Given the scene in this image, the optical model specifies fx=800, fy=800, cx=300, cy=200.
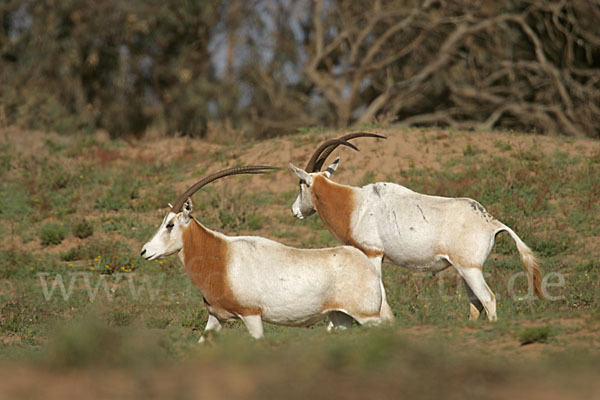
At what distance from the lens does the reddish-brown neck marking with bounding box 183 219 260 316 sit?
26.6 ft

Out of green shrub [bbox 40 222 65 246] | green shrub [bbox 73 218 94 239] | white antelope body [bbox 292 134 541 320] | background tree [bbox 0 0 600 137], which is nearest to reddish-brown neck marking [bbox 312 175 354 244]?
white antelope body [bbox 292 134 541 320]

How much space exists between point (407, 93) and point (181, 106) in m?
9.42

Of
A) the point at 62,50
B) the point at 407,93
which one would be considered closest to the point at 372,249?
the point at 407,93

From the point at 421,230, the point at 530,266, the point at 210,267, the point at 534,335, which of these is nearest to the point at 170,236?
the point at 210,267

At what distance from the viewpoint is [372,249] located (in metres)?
9.48

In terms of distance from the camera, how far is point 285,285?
8.05 m

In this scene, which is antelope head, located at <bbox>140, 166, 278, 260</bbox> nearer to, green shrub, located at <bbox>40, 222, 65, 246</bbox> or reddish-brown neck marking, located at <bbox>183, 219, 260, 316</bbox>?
reddish-brown neck marking, located at <bbox>183, 219, 260, 316</bbox>

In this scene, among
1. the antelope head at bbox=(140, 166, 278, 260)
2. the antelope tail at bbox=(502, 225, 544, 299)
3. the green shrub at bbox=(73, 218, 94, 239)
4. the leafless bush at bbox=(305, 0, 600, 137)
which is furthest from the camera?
the leafless bush at bbox=(305, 0, 600, 137)

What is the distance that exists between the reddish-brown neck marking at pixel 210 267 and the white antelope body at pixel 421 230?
1925 millimetres

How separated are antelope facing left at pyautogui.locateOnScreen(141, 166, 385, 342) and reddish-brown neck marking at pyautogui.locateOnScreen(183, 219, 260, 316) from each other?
0.01 metres

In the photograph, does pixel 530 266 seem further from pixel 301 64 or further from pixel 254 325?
pixel 301 64

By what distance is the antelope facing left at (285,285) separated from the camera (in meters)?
8.04

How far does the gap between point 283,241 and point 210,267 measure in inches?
257

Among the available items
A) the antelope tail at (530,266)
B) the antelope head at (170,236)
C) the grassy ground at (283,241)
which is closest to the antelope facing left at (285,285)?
the grassy ground at (283,241)
